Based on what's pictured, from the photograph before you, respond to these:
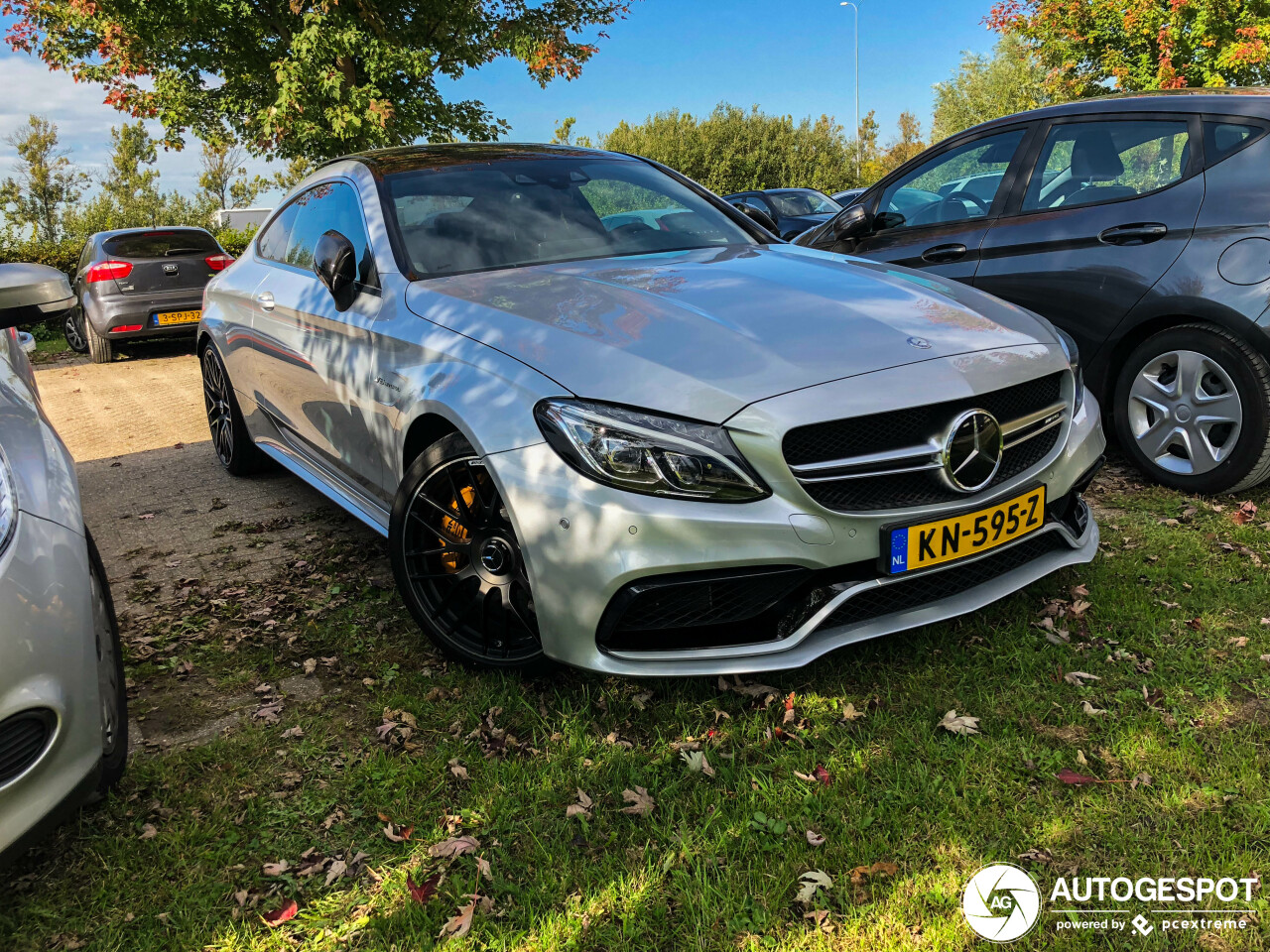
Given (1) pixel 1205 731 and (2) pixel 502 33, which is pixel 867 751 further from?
(2) pixel 502 33

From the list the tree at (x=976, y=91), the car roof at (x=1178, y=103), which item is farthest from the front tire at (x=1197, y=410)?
the tree at (x=976, y=91)

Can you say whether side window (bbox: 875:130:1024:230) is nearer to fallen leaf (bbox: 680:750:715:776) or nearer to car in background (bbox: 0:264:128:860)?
fallen leaf (bbox: 680:750:715:776)

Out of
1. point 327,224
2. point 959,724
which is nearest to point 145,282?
point 327,224

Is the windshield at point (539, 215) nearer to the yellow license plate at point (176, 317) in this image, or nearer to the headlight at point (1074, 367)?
the headlight at point (1074, 367)

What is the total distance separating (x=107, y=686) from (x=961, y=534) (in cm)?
223

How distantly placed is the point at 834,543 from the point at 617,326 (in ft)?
2.89

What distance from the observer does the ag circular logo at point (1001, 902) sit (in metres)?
1.92

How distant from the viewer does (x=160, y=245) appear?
1148cm

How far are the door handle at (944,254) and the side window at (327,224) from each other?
2964 millimetres

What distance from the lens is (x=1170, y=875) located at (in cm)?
202

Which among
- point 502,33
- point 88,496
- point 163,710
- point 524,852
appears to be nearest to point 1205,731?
point 524,852

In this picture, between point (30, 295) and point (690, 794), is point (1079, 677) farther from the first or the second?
point (30, 295)

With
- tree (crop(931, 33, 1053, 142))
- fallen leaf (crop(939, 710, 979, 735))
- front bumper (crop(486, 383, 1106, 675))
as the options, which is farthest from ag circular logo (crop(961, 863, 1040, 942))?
tree (crop(931, 33, 1053, 142))

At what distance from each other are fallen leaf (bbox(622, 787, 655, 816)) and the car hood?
984mm
